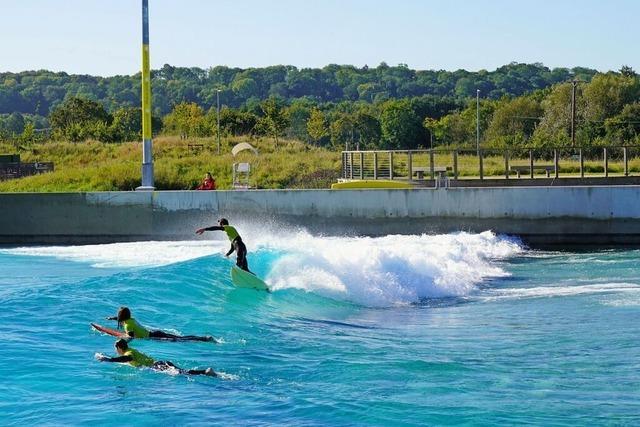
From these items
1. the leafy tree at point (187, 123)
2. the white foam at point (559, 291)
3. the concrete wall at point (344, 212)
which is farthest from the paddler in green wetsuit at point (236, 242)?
the leafy tree at point (187, 123)

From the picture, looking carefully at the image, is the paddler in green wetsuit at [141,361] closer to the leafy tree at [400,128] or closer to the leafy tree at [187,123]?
the leafy tree at [187,123]

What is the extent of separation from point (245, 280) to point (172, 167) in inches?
1068

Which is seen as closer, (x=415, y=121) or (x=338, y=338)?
(x=338, y=338)

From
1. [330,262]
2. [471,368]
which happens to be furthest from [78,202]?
[471,368]

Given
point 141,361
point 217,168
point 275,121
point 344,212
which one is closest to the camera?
point 141,361

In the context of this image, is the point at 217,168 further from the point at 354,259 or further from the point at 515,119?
the point at 515,119

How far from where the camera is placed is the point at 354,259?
22969 millimetres

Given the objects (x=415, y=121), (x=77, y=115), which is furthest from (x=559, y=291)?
(x=415, y=121)

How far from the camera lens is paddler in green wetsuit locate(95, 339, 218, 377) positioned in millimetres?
12180

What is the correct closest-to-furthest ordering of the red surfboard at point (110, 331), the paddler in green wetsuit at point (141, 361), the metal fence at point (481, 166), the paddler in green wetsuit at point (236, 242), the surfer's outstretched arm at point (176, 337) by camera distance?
1. the paddler in green wetsuit at point (141, 361)
2. the red surfboard at point (110, 331)
3. the surfer's outstretched arm at point (176, 337)
4. the paddler in green wetsuit at point (236, 242)
5. the metal fence at point (481, 166)

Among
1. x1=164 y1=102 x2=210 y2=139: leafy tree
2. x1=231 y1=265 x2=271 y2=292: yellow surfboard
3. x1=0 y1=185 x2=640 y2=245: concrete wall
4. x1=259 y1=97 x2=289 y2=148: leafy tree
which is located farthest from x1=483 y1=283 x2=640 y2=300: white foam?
x1=164 y1=102 x2=210 y2=139: leafy tree

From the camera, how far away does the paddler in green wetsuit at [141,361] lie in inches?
480

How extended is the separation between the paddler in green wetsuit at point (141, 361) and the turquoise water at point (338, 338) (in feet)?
0.43

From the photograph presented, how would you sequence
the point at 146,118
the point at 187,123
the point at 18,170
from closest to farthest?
the point at 146,118
the point at 18,170
the point at 187,123
